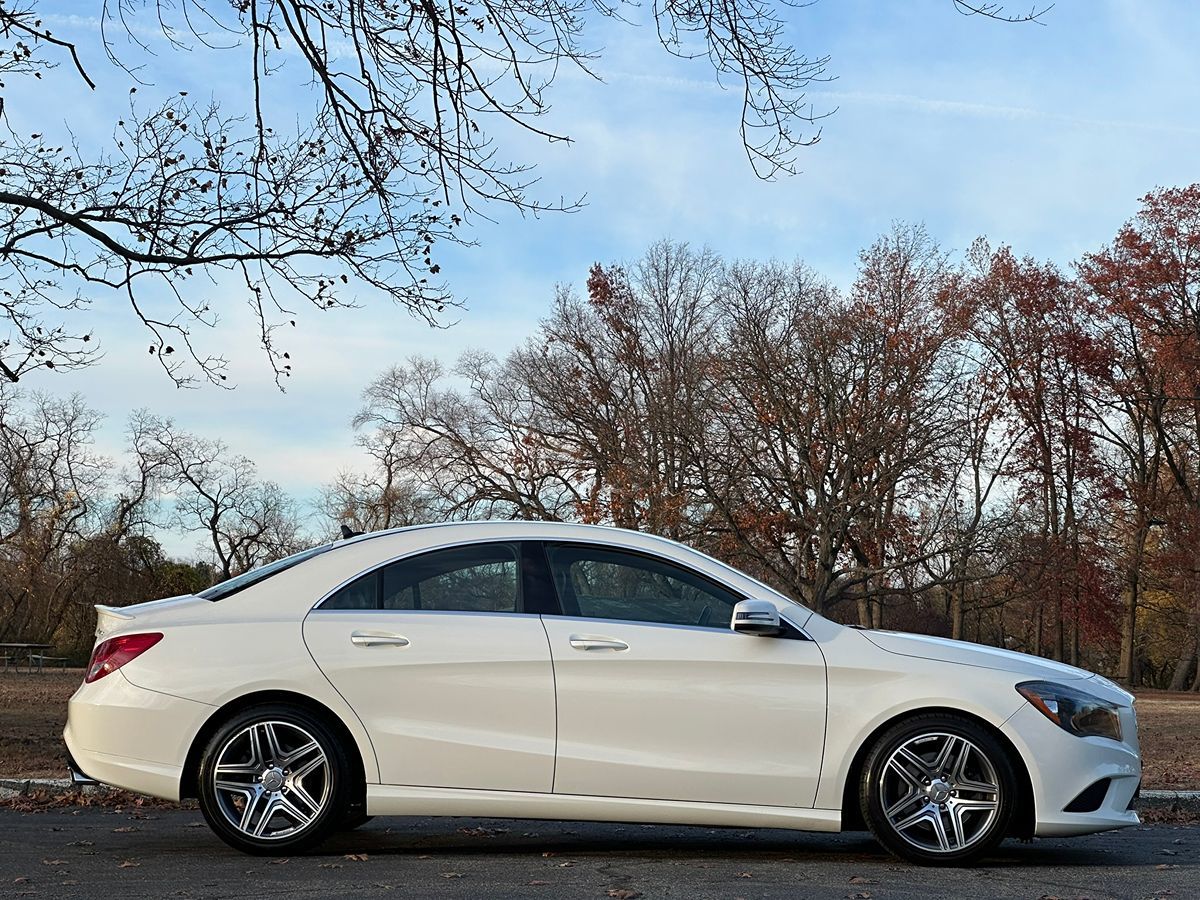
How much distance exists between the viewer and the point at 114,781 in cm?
654

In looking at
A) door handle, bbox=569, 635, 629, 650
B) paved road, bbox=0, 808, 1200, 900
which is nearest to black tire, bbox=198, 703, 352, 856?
paved road, bbox=0, 808, 1200, 900

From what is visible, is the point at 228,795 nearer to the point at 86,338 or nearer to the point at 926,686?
the point at 926,686

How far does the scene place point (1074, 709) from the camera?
6.56m

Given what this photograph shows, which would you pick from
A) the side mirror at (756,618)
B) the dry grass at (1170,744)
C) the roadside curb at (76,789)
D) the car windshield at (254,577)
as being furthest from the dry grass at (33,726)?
the dry grass at (1170,744)

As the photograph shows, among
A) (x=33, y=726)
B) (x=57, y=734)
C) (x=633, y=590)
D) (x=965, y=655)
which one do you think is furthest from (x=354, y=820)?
(x=33, y=726)

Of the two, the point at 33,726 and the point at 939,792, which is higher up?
the point at 939,792

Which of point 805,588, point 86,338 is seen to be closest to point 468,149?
point 86,338

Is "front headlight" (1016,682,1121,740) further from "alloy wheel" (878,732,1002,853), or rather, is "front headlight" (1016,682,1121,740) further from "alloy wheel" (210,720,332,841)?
"alloy wheel" (210,720,332,841)

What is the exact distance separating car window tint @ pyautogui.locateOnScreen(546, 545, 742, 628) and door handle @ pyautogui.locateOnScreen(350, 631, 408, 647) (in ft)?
2.67

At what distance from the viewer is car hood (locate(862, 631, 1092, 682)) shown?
6.60 metres

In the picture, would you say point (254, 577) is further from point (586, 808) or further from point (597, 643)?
point (586, 808)

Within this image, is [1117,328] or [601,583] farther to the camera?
[1117,328]

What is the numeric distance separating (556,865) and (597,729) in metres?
0.65

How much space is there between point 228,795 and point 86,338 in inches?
319
